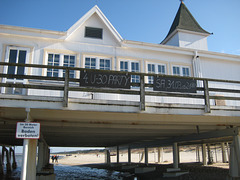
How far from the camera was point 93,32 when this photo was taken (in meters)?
12.7

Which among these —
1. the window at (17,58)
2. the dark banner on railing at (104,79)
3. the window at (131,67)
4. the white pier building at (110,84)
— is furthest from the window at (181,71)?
the window at (17,58)

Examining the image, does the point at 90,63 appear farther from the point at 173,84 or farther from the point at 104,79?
the point at 173,84

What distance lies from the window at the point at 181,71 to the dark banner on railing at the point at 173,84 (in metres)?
4.67

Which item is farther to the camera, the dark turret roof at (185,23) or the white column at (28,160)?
the dark turret roof at (185,23)

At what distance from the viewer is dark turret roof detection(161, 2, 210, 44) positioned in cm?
1626

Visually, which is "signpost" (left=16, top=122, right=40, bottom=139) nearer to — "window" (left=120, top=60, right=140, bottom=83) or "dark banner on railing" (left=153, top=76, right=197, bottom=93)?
"dark banner on railing" (left=153, top=76, right=197, bottom=93)

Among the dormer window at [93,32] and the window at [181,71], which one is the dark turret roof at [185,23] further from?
the dormer window at [93,32]

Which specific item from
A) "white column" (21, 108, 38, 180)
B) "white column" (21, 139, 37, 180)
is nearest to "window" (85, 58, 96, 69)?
"white column" (21, 108, 38, 180)

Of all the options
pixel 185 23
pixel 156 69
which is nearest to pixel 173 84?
pixel 156 69

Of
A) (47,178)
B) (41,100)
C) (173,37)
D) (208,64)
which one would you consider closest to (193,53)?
(208,64)

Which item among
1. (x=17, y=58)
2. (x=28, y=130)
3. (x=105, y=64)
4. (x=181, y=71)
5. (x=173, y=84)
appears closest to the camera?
(x=28, y=130)

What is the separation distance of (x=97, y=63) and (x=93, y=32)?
6.00 ft

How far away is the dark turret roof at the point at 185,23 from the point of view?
16.3 metres

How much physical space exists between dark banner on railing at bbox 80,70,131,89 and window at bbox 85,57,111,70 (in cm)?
429
